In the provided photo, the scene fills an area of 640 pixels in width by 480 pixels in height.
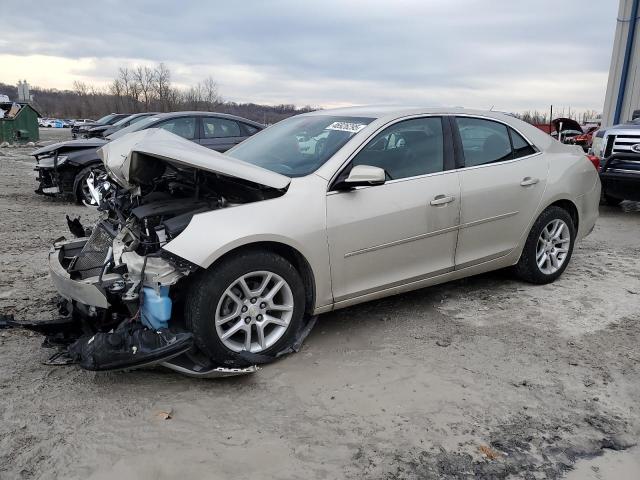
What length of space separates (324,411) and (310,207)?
1.25m

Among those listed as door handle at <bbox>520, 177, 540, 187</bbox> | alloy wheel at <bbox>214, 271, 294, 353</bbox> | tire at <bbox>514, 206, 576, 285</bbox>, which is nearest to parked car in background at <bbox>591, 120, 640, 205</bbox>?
tire at <bbox>514, 206, 576, 285</bbox>

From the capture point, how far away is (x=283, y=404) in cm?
302

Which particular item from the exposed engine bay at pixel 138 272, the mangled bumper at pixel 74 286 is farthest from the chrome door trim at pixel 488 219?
the mangled bumper at pixel 74 286

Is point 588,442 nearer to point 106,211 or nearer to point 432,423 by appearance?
point 432,423

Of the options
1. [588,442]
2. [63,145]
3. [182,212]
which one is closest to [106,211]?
[182,212]

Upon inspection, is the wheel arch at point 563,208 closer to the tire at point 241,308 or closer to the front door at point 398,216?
the front door at point 398,216

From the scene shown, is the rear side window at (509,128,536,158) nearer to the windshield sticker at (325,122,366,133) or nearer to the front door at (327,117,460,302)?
the front door at (327,117,460,302)

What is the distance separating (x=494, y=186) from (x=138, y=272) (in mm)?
2770

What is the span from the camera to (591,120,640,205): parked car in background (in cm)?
800

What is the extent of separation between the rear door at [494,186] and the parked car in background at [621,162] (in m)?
4.16

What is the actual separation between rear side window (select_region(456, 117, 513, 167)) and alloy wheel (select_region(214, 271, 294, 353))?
1.88 meters

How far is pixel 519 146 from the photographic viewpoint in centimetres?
468

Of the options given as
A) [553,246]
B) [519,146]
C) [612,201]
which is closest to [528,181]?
[519,146]

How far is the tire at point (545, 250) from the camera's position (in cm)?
478
